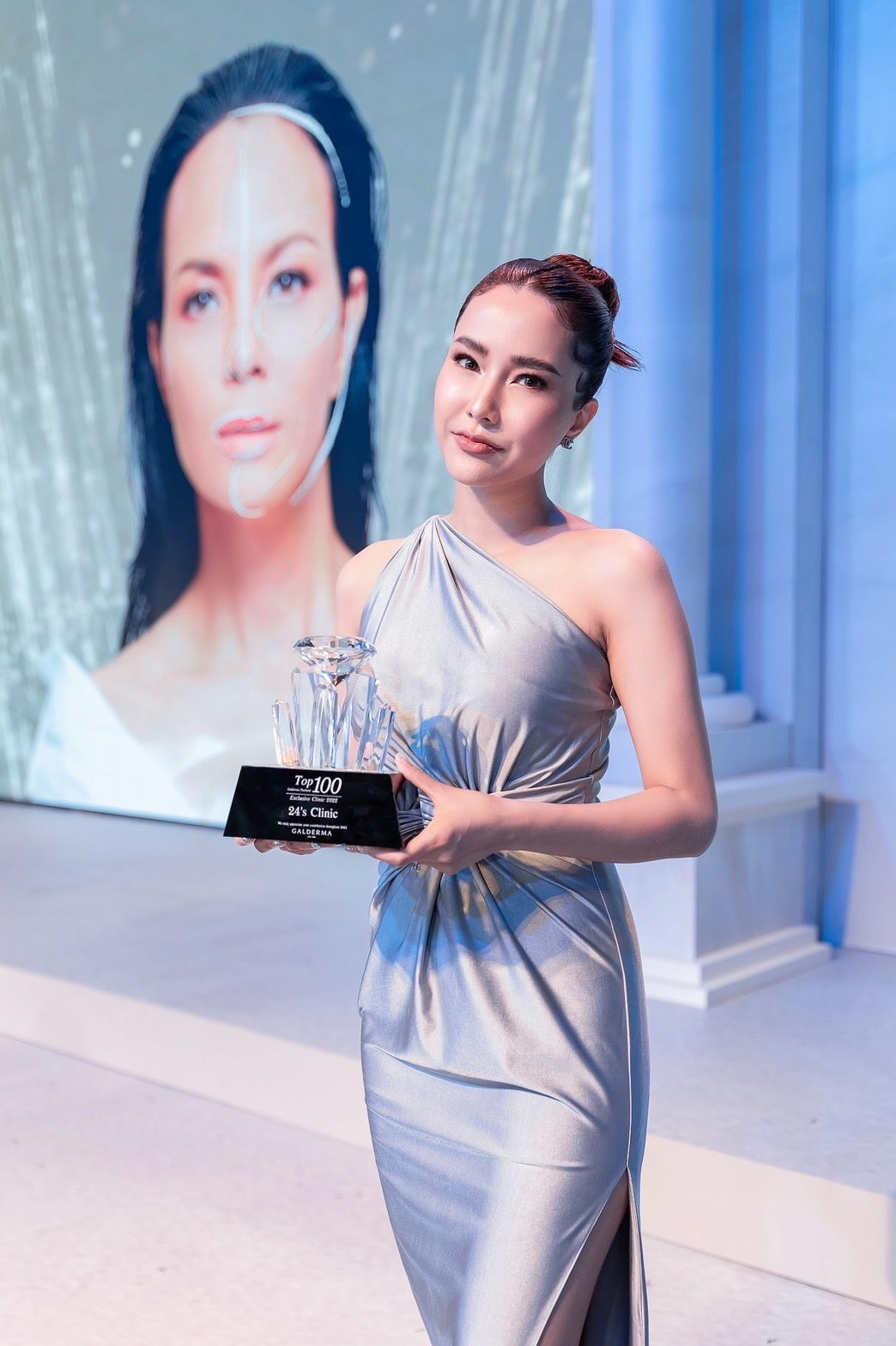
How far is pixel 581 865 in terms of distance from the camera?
1.64 m

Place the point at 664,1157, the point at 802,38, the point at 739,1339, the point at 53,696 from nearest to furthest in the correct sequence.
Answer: the point at 739,1339
the point at 664,1157
the point at 802,38
the point at 53,696

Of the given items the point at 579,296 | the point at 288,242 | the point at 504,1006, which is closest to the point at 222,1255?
the point at 504,1006

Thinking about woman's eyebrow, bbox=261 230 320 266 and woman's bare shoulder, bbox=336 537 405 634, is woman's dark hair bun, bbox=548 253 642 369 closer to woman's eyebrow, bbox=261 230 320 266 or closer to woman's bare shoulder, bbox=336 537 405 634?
woman's bare shoulder, bbox=336 537 405 634

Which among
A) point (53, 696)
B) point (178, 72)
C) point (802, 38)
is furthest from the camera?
point (53, 696)

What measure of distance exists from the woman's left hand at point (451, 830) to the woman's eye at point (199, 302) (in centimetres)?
588

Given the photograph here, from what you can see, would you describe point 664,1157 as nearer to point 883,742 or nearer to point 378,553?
point 378,553

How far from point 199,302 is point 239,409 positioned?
0.60 metres

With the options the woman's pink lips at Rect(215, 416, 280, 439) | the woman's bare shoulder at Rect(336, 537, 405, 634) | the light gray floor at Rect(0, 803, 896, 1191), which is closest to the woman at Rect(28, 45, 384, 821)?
the woman's pink lips at Rect(215, 416, 280, 439)

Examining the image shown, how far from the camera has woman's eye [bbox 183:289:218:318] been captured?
271 inches

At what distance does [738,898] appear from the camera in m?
4.41

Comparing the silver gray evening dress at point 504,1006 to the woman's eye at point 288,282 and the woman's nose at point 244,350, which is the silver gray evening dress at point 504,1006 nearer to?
the woman's eye at point 288,282

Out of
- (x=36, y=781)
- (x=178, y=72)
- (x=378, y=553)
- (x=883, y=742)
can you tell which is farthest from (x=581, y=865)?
(x=36, y=781)

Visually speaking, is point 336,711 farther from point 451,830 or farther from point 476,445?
point 476,445

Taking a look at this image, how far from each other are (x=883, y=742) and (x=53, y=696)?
4.94 m
